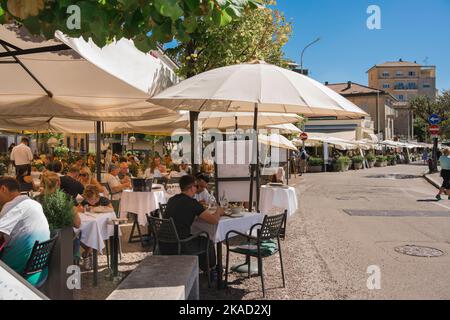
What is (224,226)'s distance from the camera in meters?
6.19

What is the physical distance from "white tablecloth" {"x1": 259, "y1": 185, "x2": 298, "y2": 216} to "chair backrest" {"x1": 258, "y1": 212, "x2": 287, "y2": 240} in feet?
12.4

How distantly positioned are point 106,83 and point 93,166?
12.9 m

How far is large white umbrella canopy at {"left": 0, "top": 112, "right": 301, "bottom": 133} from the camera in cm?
1095

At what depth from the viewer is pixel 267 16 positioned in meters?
16.1

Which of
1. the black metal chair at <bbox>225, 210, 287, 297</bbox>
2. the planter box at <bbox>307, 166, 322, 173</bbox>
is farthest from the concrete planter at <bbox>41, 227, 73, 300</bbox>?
the planter box at <bbox>307, 166, 322, 173</bbox>

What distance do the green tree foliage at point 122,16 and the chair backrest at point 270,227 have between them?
3020mm

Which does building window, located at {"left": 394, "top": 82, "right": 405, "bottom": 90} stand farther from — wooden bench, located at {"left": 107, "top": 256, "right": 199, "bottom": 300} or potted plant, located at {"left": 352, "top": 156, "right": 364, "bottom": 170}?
wooden bench, located at {"left": 107, "top": 256, "right": 199, "bottom": 300}

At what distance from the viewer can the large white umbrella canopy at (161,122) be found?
10952 mm

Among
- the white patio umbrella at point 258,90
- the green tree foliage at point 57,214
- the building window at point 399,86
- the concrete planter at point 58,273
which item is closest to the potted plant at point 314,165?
the white patio umbrella at point 258,90

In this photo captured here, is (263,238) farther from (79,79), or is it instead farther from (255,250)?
(79,79)

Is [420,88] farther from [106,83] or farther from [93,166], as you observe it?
[106,83]

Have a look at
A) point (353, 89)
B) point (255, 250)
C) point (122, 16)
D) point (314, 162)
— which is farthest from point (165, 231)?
point (353, 89)

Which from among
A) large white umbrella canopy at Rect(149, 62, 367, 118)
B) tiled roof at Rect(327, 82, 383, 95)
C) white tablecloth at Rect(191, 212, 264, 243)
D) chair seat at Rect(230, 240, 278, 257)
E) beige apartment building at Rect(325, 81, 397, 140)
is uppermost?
tiled roof at Rect(327, 82, 383, 95)
